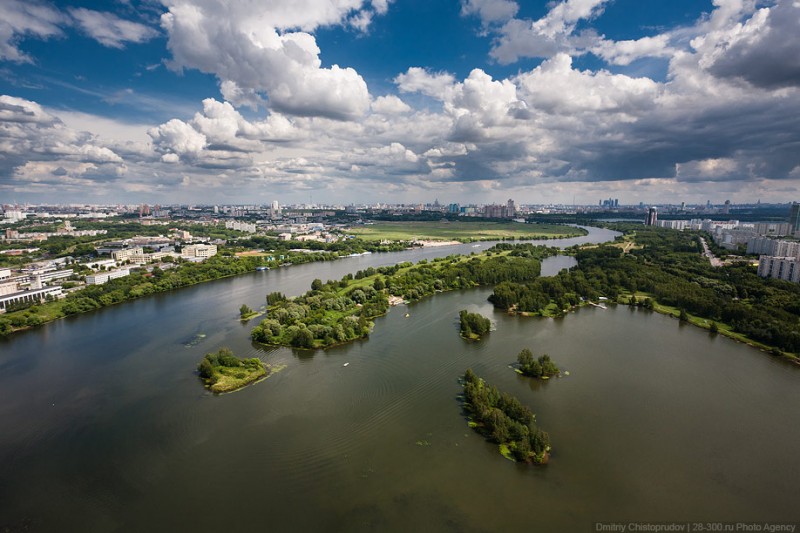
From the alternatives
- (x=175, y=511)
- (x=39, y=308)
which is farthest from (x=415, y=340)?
(x=39, y=308)

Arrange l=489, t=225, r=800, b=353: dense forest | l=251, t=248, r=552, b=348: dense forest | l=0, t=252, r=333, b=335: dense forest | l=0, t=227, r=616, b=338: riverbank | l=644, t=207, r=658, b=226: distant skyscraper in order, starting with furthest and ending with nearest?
l=644, t=207, r=658, b=226: distant skyscraper, l=0, t=252, r=333, b=335: dense forest, l=0, t=227, r=616, b=338: riverbank, l=489, t=225, r=800, b=353: dense forest, l=251, t=248, r=552, b=348: dense forest

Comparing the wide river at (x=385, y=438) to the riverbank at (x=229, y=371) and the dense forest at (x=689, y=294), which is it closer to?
the riverbank at (x=229, y=371)

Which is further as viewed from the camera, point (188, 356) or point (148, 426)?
point (188, 356)

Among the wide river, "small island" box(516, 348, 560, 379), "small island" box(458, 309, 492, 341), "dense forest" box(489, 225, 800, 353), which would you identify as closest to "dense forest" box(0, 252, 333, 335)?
the wide river

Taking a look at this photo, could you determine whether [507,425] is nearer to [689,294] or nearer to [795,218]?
[689,294]

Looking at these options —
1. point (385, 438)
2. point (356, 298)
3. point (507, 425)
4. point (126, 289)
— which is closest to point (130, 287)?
point (126, 289)

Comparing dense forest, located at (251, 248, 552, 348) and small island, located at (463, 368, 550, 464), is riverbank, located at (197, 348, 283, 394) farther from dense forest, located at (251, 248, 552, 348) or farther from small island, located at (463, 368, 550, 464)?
small island, located at (463, 368, 550, 464)

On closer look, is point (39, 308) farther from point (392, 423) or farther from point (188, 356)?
point (392, 423)
